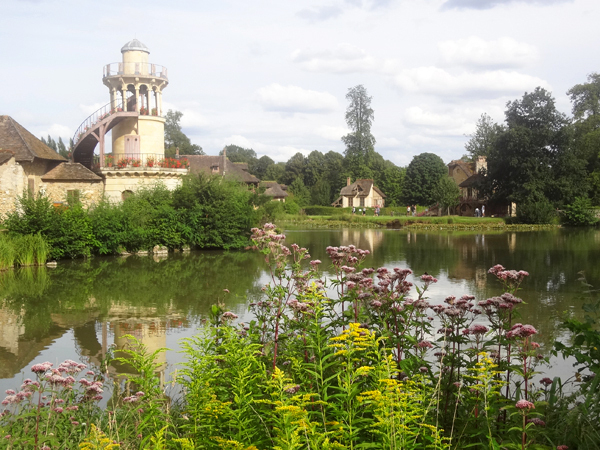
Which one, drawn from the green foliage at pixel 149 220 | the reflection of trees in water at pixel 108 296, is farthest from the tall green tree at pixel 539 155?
the reflection of trees in water at pixel 108 296

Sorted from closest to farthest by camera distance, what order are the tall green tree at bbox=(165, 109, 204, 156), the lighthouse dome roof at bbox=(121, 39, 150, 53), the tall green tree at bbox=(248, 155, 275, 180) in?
the lighthouse dome roof at bbox=(121, 39, 150, 53) → the tall green tree at bbox=(165, 109, 204, 156) → the tall green tree at bbox=(248, 155, 275, 180)

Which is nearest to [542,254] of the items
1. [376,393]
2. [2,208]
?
[376,393]

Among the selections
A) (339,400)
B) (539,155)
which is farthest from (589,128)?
(339,400)

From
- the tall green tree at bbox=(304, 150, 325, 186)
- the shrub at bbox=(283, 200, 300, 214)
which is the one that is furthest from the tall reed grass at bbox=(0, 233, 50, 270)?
the tall green tree at bbox=(304, 150, 325, 186)

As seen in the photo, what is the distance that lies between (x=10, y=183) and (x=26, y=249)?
974 centimetres

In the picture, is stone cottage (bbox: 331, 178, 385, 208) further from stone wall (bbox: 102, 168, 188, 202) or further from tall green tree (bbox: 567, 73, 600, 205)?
stone wall (bbox: 102, 168, 188, 202)

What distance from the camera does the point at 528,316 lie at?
1144 cm

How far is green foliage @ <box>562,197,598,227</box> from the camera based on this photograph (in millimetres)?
49375

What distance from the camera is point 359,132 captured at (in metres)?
81.1

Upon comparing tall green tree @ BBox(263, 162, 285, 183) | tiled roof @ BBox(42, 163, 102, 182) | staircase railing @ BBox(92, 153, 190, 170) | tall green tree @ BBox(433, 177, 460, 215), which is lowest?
tall green tree @ BBox(433, 177, 460, 215)

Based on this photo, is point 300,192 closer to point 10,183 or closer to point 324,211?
point 324,211

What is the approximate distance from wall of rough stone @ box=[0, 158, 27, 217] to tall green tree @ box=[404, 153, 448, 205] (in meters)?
52.0

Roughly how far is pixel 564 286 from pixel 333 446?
1458cm

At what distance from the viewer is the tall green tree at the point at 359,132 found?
80.5m
